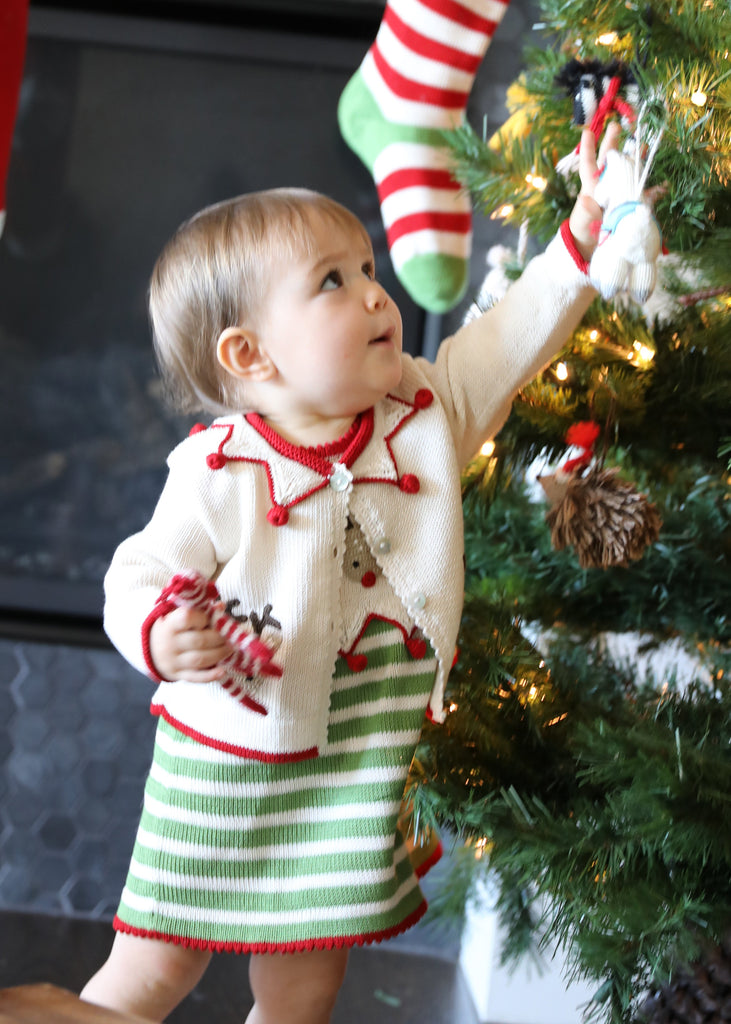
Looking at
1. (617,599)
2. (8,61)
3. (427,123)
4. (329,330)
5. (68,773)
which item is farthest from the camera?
(68,773)

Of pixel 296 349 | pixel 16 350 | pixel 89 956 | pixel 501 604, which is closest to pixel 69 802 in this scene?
pixel 89 956

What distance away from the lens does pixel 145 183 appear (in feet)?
4.40

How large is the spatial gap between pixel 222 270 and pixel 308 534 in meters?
0.20

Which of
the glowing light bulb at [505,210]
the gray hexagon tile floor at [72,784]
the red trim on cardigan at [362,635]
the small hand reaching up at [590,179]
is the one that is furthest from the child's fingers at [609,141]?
the gray hexagon tile floor at [72,784]

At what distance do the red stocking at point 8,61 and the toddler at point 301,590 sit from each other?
18 centimetres

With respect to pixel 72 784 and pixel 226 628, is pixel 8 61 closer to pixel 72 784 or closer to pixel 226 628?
pixel 226 628

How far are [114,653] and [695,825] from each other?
963mm

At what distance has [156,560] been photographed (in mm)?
616

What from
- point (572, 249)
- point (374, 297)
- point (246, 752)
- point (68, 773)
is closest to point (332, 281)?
point (374, 297)

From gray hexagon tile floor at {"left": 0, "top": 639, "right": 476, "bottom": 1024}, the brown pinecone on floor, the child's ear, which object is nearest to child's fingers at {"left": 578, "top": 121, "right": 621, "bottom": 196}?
the child's ear

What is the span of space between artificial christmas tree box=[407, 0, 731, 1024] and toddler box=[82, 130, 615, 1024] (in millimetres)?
57

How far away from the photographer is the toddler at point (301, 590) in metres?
0.63

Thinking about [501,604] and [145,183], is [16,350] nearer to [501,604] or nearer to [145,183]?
[145,183]

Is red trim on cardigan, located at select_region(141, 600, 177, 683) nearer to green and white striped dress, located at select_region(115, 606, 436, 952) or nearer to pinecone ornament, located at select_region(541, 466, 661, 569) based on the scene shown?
green and white striped dress, located at select_region(115, 606, 436, 952)
